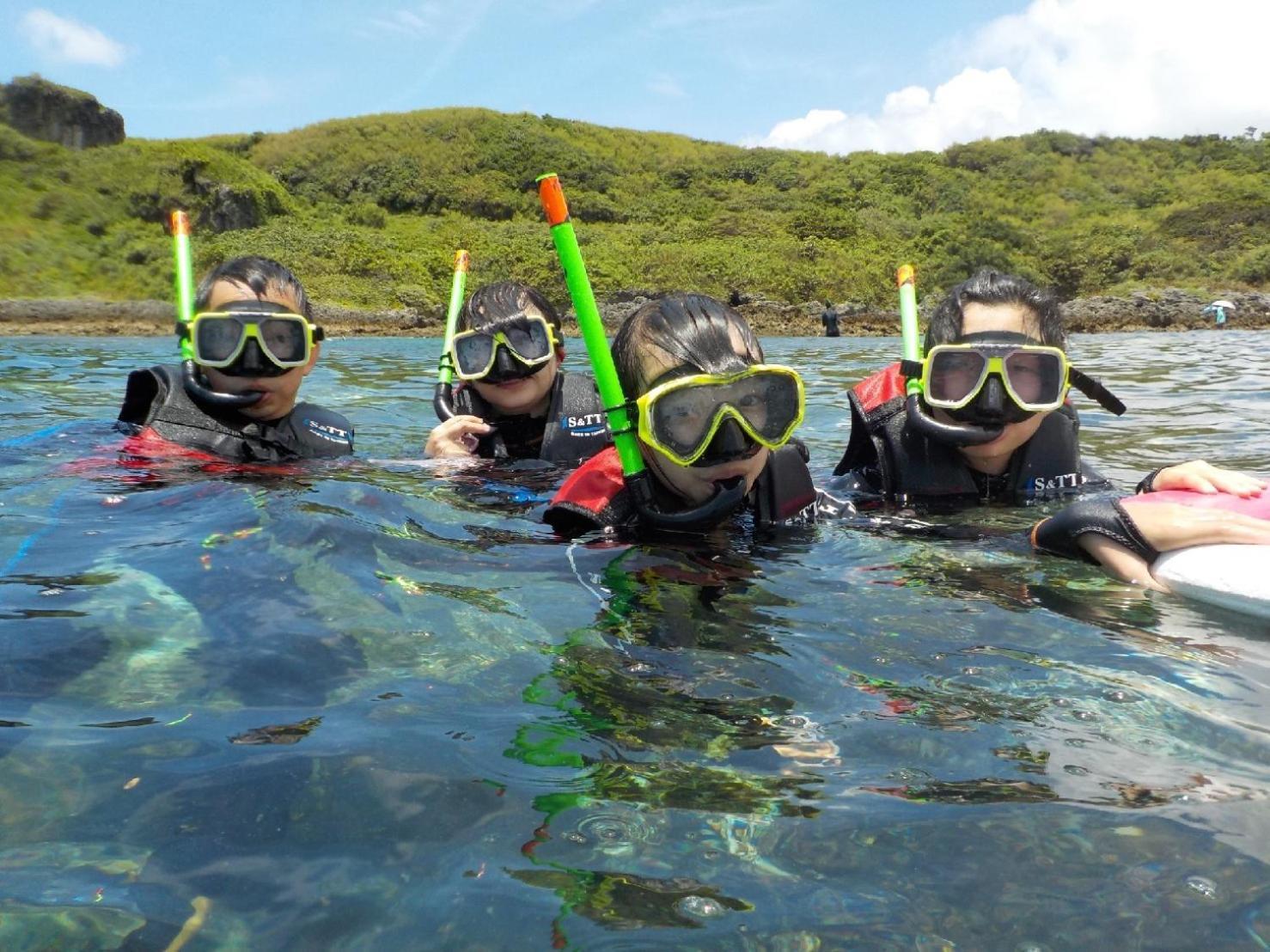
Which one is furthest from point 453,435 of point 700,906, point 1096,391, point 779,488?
point 700,906

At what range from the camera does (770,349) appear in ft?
71.1

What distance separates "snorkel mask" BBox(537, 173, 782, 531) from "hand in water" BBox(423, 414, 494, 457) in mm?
2088

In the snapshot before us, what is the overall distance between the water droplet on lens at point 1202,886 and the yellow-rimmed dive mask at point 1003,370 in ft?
8.01

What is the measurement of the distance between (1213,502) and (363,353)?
17.9m

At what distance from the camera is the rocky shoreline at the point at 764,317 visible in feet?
90.9

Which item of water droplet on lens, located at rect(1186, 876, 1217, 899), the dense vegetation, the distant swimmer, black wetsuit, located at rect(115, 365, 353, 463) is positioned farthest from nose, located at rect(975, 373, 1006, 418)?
the dense vegetation

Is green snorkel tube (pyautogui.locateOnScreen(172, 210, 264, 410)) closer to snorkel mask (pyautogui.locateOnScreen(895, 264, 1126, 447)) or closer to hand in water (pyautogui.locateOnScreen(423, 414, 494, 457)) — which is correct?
hand in water (pyautogui.locateOnScreen(423, 414, 494, 457))

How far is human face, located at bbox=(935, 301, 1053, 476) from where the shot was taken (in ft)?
11.9

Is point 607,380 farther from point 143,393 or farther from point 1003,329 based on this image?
point 143,393

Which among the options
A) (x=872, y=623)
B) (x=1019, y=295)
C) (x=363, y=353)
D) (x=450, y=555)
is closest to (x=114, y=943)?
(x=872, y=623)

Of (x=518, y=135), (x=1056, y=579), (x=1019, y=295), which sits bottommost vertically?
(x=1056, y=579)

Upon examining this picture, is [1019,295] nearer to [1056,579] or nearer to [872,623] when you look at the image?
[1056,579]

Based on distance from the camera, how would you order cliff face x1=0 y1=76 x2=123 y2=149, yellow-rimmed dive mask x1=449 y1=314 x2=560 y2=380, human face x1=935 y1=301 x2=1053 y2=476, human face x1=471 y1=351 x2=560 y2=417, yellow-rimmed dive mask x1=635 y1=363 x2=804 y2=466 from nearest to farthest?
yellow-rimmed dive mask x1=635 y1=363 x2=804 y2=466 < human face x1=935 y1=301 x2=1053 y2=476 < yellow-rimmed dive mask x1=449 y1=314 x2=560 y2=380 < human face x1=471 y1=351 x2=560 y2=417 < cliff face x1=0 y1=76 x2=123 y2=149

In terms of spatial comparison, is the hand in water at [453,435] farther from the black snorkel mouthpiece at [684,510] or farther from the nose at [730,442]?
the nose at [730,442]
